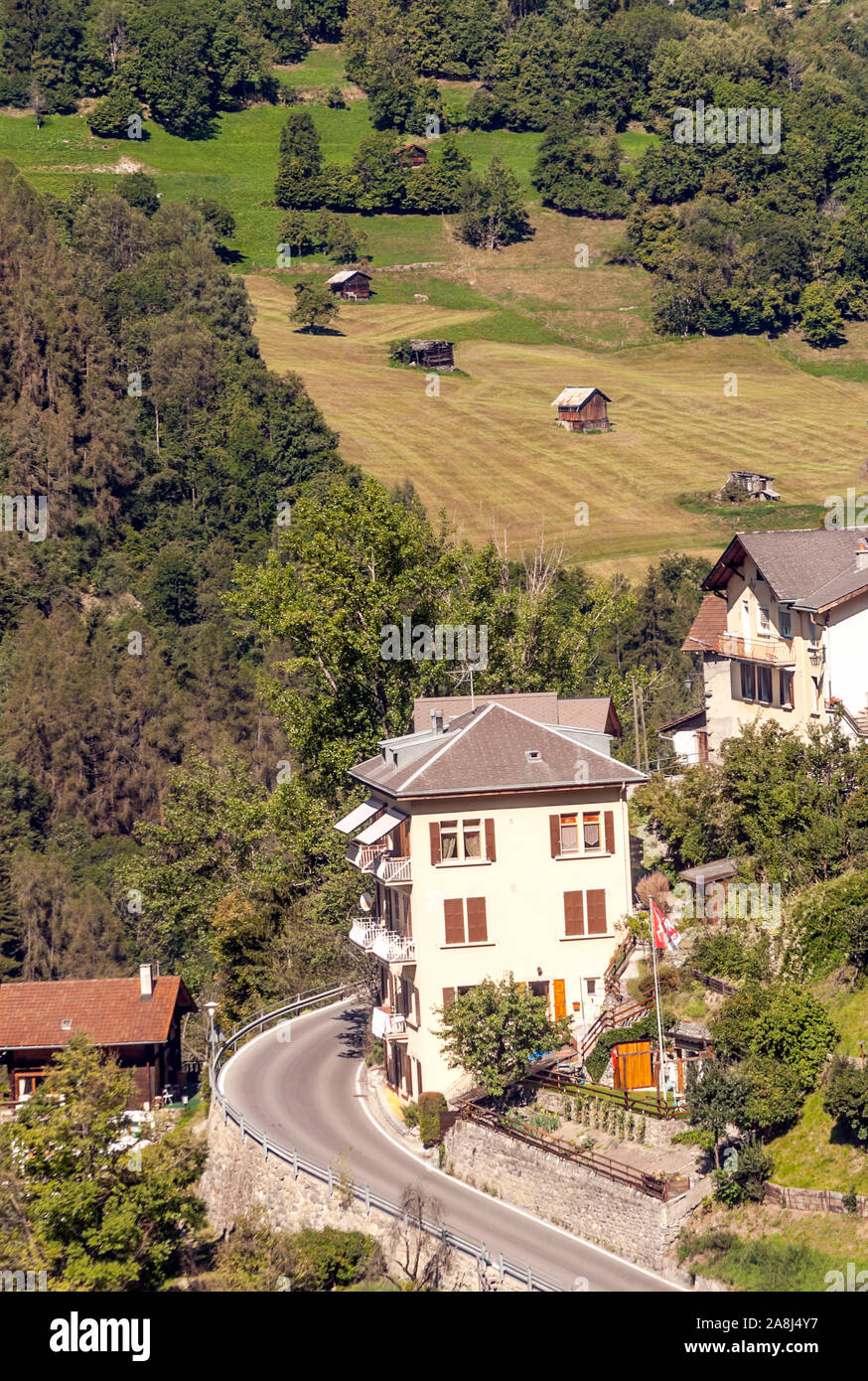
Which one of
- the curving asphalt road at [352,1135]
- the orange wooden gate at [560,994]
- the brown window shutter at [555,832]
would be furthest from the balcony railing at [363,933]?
the brown window shutter at [555,832]

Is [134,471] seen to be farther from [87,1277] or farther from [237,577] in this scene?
[87,1277]

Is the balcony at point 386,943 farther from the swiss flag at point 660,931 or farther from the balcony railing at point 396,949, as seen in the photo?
the swiss flag at point 660,931

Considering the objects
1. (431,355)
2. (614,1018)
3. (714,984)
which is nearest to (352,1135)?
(614,1018)

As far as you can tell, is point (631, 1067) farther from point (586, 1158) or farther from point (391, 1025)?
point (391, 1025)

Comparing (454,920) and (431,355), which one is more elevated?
(431,355)
